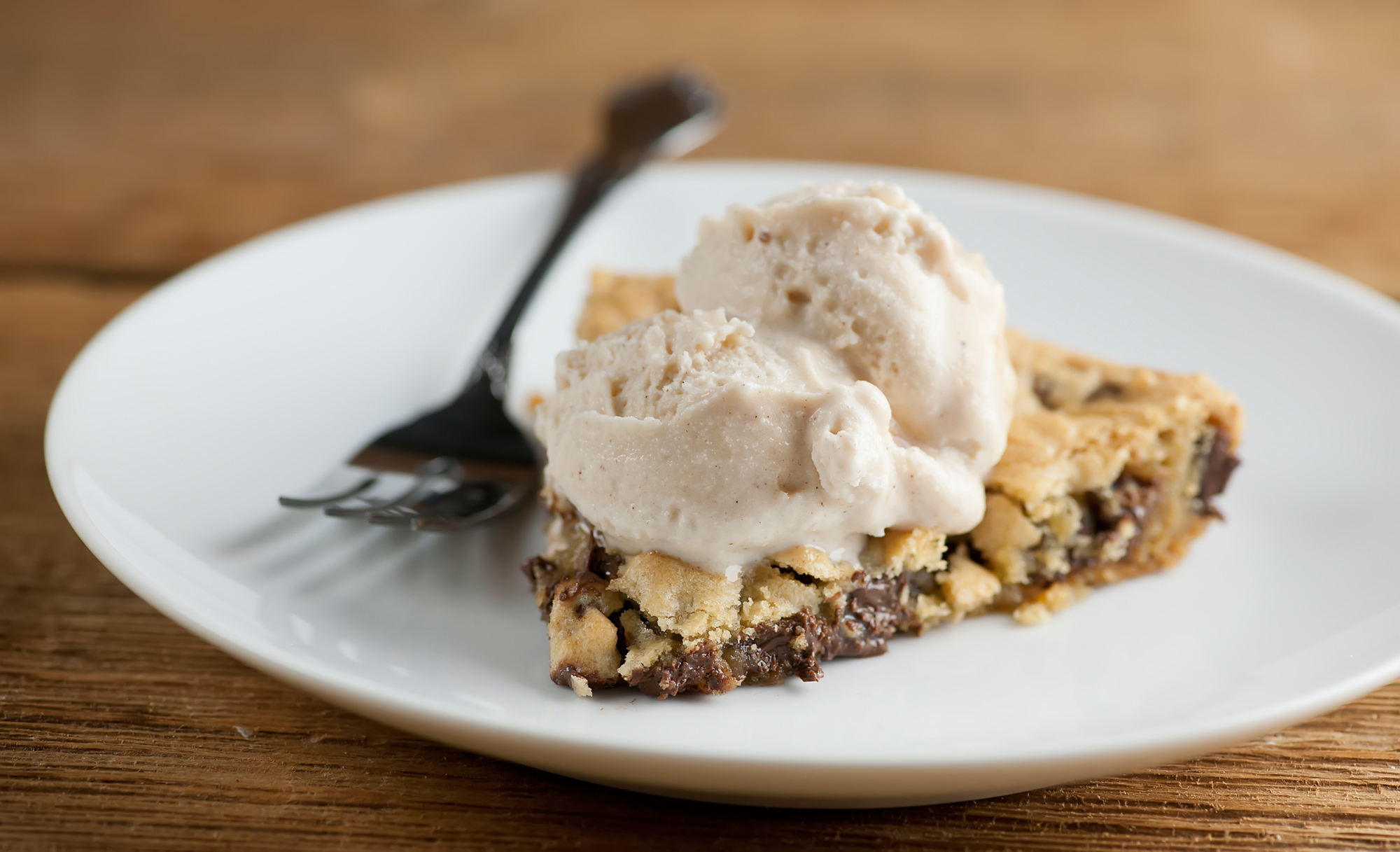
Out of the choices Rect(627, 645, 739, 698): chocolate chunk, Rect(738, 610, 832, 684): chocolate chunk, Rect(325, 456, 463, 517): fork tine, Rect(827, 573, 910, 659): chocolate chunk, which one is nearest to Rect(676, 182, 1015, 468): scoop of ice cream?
Rect(827, 573, 910, 659): chocolate chunk

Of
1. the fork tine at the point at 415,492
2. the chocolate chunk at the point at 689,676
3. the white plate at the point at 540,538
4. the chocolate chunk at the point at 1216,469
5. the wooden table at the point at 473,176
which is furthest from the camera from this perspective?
the chocolate chunk at the point at 1216,469

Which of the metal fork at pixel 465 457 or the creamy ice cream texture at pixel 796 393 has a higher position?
the creamy ice cream texture at pixel 796 393

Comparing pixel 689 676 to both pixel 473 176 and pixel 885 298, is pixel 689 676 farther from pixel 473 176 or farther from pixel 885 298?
pixel 473 176

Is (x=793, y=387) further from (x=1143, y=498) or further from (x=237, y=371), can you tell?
(x=237, y=371)

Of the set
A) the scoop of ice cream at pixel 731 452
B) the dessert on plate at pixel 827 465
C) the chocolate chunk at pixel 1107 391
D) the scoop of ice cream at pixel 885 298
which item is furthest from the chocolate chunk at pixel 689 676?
the chocolate chunk at pixel 1107 391

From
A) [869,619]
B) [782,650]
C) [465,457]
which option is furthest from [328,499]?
[869,619]

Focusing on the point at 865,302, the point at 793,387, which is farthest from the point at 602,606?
the point at 865,302

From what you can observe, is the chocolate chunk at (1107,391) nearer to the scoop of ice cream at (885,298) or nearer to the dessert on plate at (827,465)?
the dessert on plate at (827,465)
